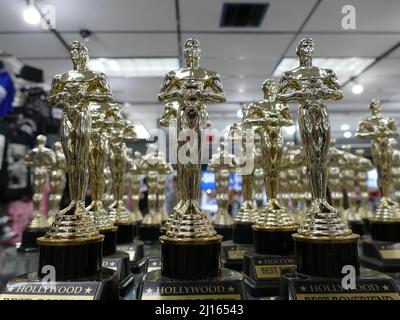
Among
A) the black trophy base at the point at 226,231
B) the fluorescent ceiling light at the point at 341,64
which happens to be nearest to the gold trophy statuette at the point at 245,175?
the black trophy base at the point at 226,231

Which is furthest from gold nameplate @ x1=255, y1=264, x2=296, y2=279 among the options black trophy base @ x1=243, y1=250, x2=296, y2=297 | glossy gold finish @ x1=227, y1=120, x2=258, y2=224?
glossy gold finish @ x1=227, y1=120, x2=258, y2=224

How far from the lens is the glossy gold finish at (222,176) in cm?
151

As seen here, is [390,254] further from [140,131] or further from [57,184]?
[57,184]

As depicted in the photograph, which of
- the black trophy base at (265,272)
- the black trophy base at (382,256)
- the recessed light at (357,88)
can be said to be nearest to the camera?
the black trophy base at (265,272)

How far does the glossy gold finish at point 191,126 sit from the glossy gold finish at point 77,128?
0.15m

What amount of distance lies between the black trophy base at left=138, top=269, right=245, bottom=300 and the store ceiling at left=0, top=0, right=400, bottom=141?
147cm

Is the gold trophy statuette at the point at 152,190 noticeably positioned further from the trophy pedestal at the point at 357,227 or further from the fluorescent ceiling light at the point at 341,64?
the fluorescent ceiling light at the point at 341,64

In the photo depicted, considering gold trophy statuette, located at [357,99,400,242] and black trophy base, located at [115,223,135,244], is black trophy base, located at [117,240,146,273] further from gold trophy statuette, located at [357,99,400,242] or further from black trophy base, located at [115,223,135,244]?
gold trophy statuette, located at [357,99,400,242]

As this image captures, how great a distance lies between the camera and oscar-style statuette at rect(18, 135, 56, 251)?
1.45 meters

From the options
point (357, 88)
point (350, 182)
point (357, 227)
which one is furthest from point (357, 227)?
point (357, 88)

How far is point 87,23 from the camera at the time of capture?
1.96 m

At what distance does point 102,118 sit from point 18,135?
1.29 m

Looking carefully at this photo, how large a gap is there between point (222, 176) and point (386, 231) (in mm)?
668
